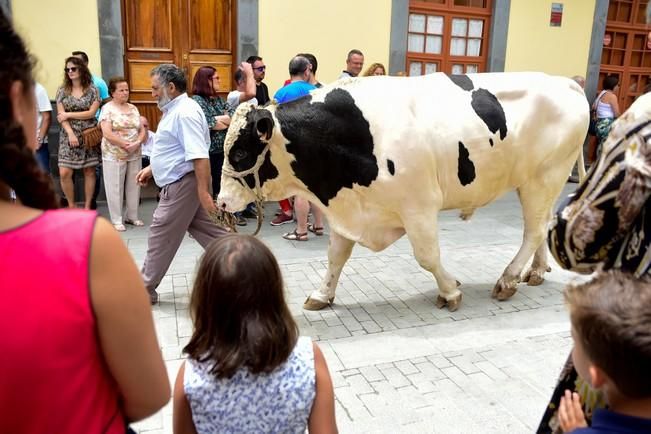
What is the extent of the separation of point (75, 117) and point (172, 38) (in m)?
2.13

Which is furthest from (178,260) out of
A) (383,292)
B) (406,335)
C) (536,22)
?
(536,22)

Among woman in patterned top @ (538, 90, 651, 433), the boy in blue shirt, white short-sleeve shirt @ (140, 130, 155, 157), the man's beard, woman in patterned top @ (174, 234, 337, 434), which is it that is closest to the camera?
the boy in blue shirt

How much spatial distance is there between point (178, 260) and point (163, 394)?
181 inches

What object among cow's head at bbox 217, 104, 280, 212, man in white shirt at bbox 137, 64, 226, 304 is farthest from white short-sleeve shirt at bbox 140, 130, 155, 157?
cow's head at bbox 217, 104, 280, 212

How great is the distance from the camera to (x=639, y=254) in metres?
1.54

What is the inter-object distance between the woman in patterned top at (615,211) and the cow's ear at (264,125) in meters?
2.72

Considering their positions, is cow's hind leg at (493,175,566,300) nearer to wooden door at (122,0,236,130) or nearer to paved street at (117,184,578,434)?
paved street at (117,184,578,434)

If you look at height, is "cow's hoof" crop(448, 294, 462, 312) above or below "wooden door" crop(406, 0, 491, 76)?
below

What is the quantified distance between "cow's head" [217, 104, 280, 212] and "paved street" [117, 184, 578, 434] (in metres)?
0.98

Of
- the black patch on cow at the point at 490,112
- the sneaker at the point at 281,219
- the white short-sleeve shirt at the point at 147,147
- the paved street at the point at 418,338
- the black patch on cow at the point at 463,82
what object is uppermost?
the black patch on cow at the point at 463,82

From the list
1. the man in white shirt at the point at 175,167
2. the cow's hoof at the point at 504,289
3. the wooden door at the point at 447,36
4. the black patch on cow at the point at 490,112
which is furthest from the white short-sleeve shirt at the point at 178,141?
the wooden door at the point at 447,36

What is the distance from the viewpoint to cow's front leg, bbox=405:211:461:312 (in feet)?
13.9

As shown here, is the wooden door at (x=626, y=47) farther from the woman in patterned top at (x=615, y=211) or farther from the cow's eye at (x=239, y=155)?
A: the woman in patterned top at (x=615, y=211)

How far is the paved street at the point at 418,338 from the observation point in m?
3.22
